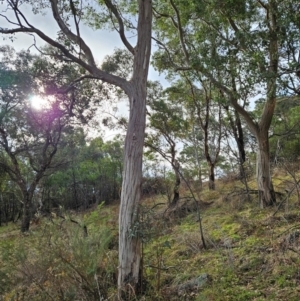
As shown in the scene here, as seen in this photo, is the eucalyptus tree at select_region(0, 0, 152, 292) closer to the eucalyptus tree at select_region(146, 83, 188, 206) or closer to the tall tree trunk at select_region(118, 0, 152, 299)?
the tall tree trunk at select_region(118, 0, 152, 299)

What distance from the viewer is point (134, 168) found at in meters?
4.55

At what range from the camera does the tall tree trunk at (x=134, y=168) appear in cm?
427

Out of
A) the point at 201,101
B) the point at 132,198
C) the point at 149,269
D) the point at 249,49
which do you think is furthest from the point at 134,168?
the point at 201,101

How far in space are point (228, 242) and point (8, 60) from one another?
9966 mm

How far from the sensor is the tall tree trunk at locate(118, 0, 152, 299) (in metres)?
4.27

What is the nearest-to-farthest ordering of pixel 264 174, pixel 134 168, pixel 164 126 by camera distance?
pixel 134 168 → pixel 264 174 → pixel 164 126

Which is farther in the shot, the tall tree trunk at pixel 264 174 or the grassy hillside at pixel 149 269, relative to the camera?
the tall tree trunk at pixel 264 174

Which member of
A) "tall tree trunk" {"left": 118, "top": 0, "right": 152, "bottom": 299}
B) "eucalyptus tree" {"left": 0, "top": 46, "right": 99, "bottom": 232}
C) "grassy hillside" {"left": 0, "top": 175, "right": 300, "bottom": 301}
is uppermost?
"eucalyptus tree" {"left": 0, "top": 46, "right": 99, "bottom": 232}

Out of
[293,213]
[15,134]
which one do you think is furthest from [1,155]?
[293,213]

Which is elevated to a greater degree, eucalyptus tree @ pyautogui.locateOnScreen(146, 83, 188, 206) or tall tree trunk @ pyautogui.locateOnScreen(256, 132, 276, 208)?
eucalyptus tree @ pyautogui.locateOnScreen(146, 83, 188, 206)

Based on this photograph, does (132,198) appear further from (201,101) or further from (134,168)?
(201,101)

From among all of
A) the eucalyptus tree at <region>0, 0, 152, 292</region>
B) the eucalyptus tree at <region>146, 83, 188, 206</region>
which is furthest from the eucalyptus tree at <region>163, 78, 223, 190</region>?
the eucalyptus tree at <region>0, 0, 152, 292</region>

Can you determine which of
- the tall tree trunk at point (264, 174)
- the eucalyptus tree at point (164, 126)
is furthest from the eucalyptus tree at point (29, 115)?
the tall tree trunk at point (264, 174)

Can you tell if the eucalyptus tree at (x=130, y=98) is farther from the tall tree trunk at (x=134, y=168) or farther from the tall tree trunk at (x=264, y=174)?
the tall tree trunk at (x=264, y=174)
